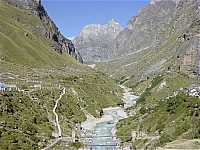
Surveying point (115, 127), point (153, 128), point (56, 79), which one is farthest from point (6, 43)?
point (153, 128)

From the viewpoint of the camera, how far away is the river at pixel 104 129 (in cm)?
7496

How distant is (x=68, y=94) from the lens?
11606cm

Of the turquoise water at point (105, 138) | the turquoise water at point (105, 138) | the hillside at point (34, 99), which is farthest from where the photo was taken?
the turquoise water at point (105, 138)

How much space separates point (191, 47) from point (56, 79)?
63171 mm

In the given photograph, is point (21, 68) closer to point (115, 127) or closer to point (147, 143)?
point (115, 127)

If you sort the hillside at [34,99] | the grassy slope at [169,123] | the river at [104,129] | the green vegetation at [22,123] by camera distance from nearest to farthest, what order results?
the grassy slope at [169,123] → the green vegetation at [22,123] → the hillside at [34,99] → the river at [104,129]

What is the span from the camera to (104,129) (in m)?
95.8

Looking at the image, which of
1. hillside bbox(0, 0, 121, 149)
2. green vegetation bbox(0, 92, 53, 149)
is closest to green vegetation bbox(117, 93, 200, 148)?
hillside bbox(0, 0, 121, 149)

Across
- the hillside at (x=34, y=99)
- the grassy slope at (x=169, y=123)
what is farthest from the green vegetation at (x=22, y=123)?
the grassy slope at (x=169, y=123)

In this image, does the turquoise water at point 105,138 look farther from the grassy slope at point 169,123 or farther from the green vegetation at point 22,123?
the green vegetation at point 22,123

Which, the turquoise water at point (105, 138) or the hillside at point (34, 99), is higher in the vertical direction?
the hillside at point (34, 99)

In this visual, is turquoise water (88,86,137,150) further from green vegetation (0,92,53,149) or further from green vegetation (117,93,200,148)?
→ green vegetation (0,92,53,149)

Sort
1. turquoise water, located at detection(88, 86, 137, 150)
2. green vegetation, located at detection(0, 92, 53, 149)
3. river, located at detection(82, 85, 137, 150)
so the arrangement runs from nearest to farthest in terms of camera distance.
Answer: green vegetation, located at detection(0, 92, 53, 149) → turquoise water, located at detection(88, 86, 137, 150) → river, located at detection(82, 85, 137, 150)

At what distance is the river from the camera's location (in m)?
75.0
